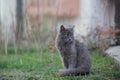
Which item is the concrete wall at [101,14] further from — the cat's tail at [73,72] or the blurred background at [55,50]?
the cat's tail at [73,72]

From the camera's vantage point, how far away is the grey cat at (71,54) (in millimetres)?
5941

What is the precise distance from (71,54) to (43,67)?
3.65 ft

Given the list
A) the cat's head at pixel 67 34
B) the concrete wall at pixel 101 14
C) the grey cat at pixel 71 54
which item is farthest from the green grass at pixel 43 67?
the concrete wall at pixel 101 14

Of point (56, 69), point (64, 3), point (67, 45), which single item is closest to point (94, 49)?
point (56, 69)

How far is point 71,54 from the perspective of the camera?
6.06m

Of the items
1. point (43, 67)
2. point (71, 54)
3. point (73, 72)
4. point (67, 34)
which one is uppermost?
point (67, 34)

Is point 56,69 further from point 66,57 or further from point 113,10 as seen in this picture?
point 113,10

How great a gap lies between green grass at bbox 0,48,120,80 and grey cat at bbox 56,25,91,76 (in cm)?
16

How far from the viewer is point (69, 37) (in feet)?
19.5

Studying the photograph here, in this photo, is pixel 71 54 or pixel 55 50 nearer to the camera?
pixel 71 54

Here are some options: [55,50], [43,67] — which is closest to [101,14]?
[55,50]

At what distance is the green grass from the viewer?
231 inches

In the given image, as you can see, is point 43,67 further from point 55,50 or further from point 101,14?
point 101,14

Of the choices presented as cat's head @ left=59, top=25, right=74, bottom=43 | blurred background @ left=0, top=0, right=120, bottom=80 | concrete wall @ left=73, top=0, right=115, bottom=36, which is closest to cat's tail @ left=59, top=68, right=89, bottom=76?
blurred background @ left=0, top=0, right=120, bottom=80
